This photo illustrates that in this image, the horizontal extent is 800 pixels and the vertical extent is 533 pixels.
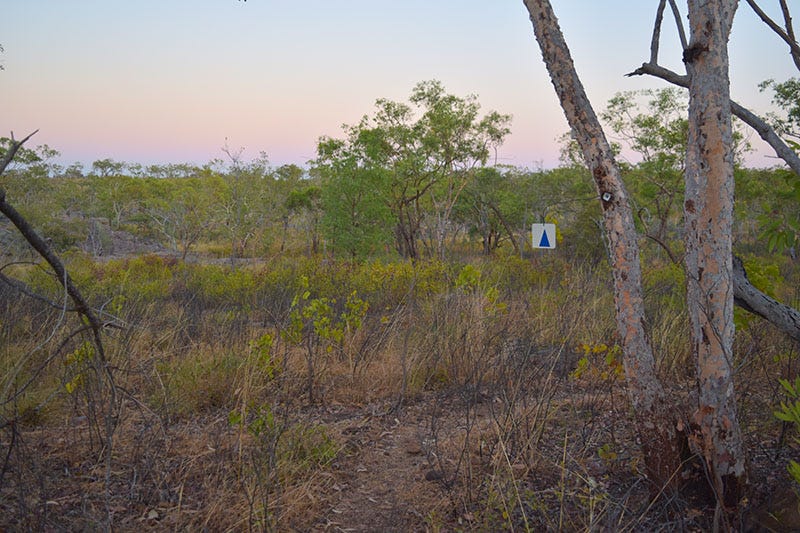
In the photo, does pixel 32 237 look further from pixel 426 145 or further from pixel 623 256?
pixel 426 145

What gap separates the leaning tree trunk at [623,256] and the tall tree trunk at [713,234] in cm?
21

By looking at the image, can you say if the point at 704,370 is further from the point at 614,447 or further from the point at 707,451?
the point at 614,447

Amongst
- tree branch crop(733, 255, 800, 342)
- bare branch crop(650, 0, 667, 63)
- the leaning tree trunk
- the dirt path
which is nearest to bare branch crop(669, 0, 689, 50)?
bare branch crop(650, 0, 667, 63)

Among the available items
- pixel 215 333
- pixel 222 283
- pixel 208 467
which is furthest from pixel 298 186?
pixel 208 467

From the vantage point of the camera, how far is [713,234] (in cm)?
249

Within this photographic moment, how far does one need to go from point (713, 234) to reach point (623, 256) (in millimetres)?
395

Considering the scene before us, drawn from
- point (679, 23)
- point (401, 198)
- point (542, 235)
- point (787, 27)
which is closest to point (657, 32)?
point (679, 23)

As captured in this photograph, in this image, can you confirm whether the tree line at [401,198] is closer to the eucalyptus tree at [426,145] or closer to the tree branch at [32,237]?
the eucalyptus tree at [426,145]

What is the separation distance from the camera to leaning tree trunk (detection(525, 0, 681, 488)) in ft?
9.01

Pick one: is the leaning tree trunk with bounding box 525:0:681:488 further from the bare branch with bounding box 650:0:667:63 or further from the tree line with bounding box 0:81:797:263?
the tree line with bounding box 0:81:797:263

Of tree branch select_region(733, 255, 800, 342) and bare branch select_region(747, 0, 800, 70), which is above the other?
bare branch select_region(747, 0, 800, 70)

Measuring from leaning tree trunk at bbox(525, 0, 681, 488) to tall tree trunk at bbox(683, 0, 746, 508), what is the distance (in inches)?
8.5

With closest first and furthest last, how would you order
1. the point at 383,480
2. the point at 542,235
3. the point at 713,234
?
1. the point at 713,234
2. the point at 383,480
3. the point at 542,235

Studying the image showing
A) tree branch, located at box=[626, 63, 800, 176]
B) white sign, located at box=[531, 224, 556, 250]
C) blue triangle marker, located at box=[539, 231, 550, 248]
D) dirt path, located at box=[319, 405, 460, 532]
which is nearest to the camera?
tree branch, located at box=[626, 63, 800, 176]
